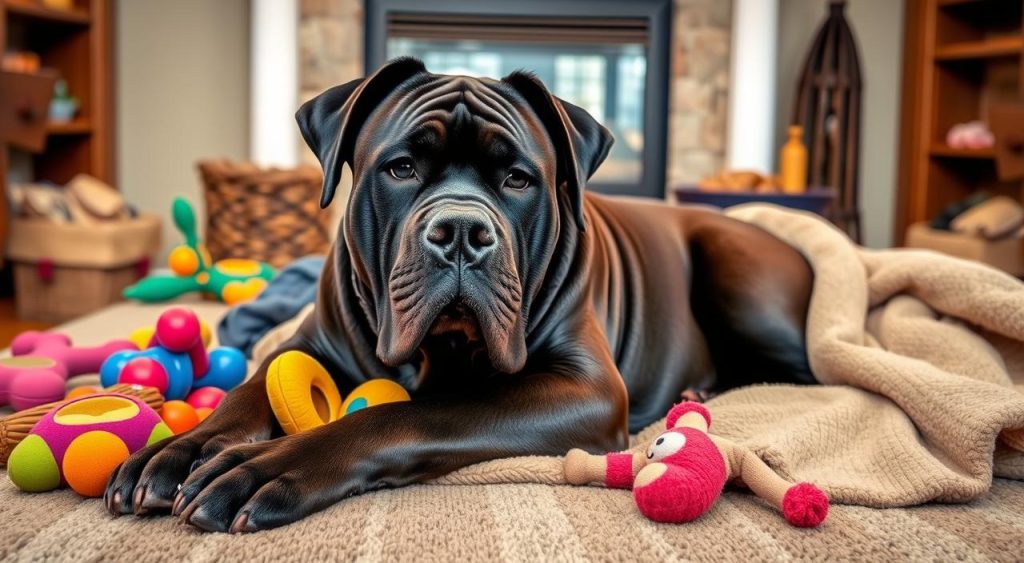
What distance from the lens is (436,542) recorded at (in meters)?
1.25

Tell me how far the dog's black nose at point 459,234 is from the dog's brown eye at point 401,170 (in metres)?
0.15

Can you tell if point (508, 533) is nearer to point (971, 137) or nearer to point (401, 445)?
point (401, 445)

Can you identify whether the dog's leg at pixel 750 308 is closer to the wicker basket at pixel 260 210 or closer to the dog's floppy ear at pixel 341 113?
the dog's floppy ear at pixel 341 113

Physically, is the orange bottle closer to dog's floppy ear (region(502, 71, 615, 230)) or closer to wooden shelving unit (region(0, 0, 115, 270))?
dog's floppy ear (region(502, 71, 615, 230))

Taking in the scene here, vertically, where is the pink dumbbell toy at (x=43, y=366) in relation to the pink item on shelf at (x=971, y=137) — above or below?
below

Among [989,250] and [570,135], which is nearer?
[570,135]

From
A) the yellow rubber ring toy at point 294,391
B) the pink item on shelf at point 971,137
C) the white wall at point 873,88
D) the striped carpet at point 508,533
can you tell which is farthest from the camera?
the white wall at point 873,88

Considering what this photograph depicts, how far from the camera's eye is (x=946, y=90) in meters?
5.27

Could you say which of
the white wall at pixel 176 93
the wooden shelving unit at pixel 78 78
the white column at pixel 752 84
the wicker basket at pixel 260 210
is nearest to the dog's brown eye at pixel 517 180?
the wicker basket at pixel 260 210

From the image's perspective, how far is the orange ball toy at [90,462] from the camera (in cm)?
137

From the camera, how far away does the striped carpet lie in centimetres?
120

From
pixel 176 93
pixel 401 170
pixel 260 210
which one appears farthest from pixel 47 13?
pixel 401 170

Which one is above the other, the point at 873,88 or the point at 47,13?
the point at 47,13

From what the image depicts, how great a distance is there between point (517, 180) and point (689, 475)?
1.67ft
